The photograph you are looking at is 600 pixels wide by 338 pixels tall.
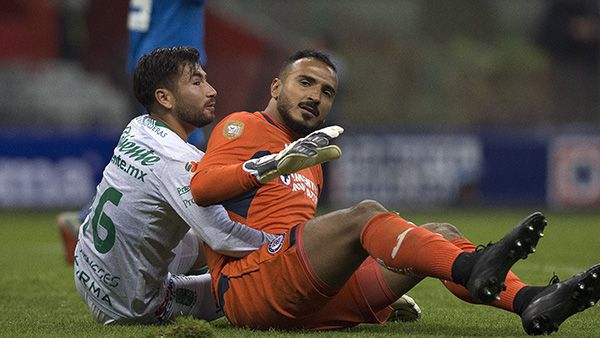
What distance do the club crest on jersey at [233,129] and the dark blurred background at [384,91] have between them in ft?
32.2

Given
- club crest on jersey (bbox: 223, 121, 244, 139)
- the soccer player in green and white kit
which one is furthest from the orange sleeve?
the soccer player in green and white kit

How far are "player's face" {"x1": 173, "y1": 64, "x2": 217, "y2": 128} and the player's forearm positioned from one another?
1.77 feet

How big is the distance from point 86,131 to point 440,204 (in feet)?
15.9

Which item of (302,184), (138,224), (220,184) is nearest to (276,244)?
(220,184)

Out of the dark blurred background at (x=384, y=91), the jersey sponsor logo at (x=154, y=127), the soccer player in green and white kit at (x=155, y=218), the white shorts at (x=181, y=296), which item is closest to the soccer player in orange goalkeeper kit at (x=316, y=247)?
the soccer player in green and white kit at (x=155, y=218)

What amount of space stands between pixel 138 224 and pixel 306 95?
3.04 ft

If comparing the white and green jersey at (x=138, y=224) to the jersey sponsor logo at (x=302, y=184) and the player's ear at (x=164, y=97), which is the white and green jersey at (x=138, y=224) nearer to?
the player's ear at (x=164, y=97)

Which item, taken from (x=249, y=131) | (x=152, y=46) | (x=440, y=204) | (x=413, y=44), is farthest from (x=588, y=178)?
(x=249, y=131)

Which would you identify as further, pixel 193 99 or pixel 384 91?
pixel 384 91

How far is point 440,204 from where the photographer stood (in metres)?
15.8

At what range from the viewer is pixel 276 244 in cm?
474

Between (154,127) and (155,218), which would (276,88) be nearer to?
(154,127)

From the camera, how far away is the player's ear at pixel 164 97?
525 cm

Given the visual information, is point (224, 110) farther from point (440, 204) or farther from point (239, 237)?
point (239, 237)
